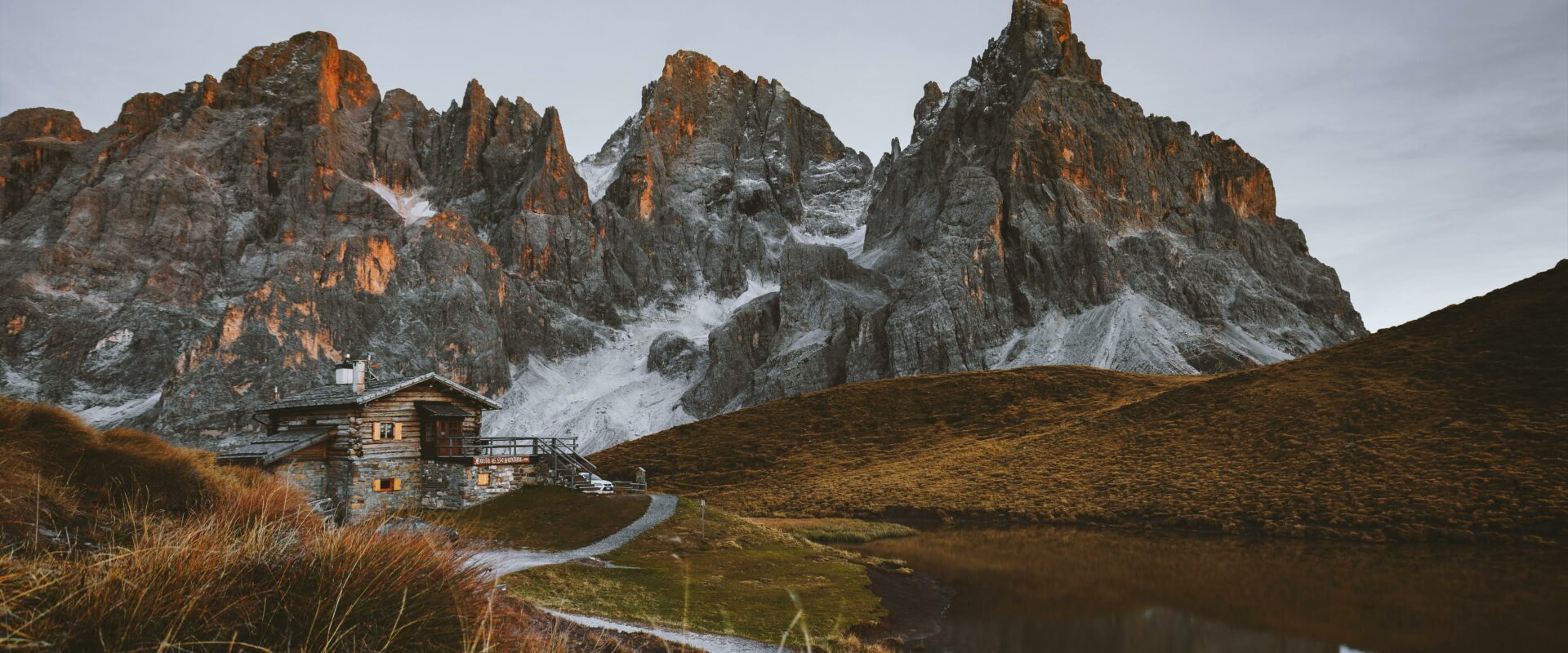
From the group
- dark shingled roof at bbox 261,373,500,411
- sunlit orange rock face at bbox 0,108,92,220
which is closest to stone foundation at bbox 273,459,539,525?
dark shingled roof at bbox 261,373,500,411

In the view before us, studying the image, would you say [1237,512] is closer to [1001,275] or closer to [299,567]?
[299,567]

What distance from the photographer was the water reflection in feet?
62.3

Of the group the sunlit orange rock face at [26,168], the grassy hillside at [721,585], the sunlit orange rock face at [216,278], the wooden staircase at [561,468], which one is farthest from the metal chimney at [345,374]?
the sunlit orange rock face at [26,168]

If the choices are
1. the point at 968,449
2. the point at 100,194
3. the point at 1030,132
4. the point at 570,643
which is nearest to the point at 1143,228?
the point at 1030,132

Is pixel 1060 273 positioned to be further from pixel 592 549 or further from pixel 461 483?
pixel 592 549

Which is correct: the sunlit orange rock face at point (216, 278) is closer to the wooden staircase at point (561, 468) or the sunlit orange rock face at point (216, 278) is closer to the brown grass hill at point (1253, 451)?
the brown grass hill at point (1253, 451)

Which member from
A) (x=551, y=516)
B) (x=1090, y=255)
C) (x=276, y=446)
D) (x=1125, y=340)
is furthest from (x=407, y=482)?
(x=1090, y=255)

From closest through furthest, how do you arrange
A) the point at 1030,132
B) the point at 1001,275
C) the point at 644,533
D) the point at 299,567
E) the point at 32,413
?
the point at 299,567 → the point at 32,413 → the point at 644,533 → the point at 1001,275 → the point at 1030,132

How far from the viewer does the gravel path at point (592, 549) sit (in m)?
22.0

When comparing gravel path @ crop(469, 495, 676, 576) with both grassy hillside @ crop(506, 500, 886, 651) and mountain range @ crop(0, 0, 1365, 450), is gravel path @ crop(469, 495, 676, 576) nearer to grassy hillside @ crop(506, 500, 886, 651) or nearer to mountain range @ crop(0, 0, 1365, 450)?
grassy hillside @ crop(506, 500, 886, 651)

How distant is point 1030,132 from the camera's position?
176 meters

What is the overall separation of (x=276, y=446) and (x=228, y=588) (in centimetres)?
3298

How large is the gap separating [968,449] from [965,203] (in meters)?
118

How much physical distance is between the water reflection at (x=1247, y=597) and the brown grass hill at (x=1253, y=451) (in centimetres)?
570
